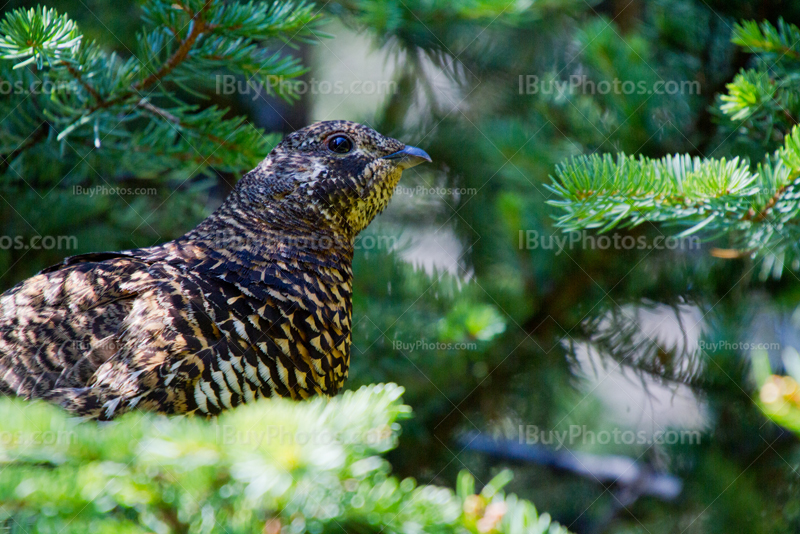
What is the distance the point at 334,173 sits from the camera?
227cm

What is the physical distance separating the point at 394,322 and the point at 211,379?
103cm

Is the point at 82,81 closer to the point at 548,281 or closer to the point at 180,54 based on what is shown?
the point at 180,54

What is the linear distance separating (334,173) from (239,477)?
1.60 m

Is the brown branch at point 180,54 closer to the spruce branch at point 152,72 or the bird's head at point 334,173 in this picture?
the spruce branch at point 152,72

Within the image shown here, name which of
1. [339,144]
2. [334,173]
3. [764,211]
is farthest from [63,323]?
[764,211]

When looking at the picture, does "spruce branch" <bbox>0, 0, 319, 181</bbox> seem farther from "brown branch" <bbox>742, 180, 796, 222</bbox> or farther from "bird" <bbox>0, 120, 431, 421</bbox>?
"brown branch" <bbox>742, 180, 796, 222</bbox>

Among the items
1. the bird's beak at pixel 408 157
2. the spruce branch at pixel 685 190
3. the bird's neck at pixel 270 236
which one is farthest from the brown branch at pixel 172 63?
the spruce branch at pixel 685 190

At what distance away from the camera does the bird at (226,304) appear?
168 centimetres

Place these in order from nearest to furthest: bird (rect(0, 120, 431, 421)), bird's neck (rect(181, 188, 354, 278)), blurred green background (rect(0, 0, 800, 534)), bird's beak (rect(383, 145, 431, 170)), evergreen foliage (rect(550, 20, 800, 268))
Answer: evergreen foliage (rect(550, 20, 800, 268))
bird (rect(0, 120, 431, 421))
bird's neck (rect(181, 188, 354, 278))
bird's beak (rect(383, 145, 431, 170))
blurred green background (rect(0, 0, 800, 534))

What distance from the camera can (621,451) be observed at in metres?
3.76

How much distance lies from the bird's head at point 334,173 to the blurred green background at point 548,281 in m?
0.46

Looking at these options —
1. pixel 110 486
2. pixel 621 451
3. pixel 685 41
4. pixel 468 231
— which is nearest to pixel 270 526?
pixel 110 486

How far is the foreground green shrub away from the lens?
31.6 inches

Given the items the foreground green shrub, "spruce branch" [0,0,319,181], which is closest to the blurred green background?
"spruce branch" [0,0,319,181]
